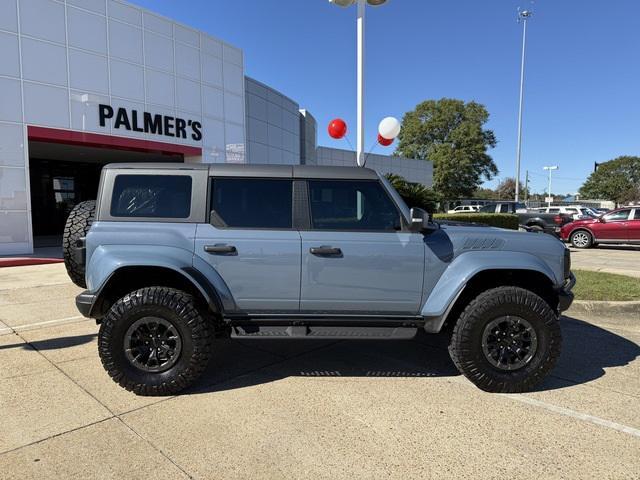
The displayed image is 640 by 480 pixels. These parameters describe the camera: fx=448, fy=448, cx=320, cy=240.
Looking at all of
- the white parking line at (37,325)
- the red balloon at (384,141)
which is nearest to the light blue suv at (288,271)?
the white parking line at (37,325)

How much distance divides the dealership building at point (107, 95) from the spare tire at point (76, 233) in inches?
392

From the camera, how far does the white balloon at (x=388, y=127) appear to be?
1120cm

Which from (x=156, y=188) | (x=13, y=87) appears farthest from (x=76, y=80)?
(x=156, y=188)

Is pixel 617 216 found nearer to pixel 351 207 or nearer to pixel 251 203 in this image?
pixel 351 207

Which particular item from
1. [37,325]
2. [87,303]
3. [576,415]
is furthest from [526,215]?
[87,303]

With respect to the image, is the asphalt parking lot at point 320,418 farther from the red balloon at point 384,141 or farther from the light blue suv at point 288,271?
the red balloon at point 384,141

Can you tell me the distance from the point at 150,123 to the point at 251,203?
1243cm

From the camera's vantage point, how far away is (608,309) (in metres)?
6.20

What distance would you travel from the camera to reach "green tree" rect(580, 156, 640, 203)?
91.8 metres

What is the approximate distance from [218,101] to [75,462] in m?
15.8

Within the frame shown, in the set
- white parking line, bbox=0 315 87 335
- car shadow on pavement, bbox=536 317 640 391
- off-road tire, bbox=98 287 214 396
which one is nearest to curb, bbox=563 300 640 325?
car shadow on pavement, bbox=536 317 640 391

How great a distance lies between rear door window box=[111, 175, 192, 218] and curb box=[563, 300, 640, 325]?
5354mm

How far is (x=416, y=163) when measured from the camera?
46812mm

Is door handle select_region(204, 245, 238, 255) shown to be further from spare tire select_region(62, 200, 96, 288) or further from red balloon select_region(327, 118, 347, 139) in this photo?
red balloon select_region(327, 118, 347, 139)
